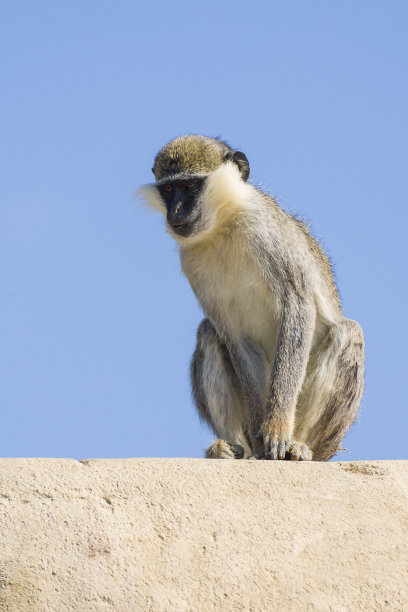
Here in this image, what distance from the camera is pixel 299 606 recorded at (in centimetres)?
635

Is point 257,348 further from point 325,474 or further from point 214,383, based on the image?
point 325,474

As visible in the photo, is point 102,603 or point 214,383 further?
point 214,383

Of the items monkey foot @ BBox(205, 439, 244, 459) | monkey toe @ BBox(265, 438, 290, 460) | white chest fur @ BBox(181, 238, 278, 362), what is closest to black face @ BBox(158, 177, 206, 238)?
white chest fur @ BBox(181, 238, 278, 362)

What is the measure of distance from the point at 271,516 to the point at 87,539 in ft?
4.40

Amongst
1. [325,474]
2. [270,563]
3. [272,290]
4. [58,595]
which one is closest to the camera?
[58,595]

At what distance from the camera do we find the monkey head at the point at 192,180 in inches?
363

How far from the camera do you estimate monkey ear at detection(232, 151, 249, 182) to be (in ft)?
31.8

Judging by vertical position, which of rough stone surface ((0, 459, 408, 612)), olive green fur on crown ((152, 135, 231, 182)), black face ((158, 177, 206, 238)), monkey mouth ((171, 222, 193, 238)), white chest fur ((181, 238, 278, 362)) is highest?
olive green fur on crown ((152, 135, 231, 182))

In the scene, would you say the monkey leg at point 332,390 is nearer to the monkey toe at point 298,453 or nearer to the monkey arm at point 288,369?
the monkey arm at point 288,369

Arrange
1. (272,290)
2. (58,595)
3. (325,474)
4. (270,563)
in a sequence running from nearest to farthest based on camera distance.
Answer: (58,595)
(270,563)
(325,474)
(272,290)

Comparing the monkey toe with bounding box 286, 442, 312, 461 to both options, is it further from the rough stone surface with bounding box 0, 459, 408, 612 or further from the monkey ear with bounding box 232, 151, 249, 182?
the monkey ear with bounding box 232, 151, 249, 182

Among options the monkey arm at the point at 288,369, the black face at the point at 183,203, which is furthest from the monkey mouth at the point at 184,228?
the monkey arm at the point at 288,369

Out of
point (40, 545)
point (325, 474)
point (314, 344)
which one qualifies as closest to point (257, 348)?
point (314, 344)

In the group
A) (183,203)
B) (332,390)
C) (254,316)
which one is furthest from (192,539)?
(183,203)
